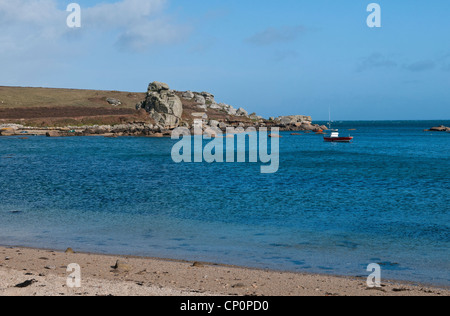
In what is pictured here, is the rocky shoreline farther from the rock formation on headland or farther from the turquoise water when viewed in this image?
the turquoise water

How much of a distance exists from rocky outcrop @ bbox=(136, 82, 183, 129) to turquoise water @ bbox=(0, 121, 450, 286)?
7751cm

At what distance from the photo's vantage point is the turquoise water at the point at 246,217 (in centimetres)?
1457

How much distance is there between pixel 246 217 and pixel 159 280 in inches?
393

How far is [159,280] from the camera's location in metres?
11.4

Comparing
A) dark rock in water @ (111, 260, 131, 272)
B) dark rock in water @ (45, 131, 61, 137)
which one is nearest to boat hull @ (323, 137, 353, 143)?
dark rock in water @ (45, 131, 61, 137)

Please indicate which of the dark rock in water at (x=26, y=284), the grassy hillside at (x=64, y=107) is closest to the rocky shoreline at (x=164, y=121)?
the grassy hillside at (x=64, y=107)

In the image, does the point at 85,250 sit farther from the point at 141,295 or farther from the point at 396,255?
the point at 396,255

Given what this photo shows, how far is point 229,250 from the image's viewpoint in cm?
1517

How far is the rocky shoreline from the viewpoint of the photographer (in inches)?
3974

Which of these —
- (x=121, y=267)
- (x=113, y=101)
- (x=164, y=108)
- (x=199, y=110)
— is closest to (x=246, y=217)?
(x=121, y=267)

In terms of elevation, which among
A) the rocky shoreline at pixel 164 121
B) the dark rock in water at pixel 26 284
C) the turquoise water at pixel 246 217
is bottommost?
the turquoise water at pixel 246 217

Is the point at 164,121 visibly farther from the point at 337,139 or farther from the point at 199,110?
the point at 337,139

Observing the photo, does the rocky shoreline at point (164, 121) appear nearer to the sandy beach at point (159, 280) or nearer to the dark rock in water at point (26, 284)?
the sandy beach at point (159, 280)

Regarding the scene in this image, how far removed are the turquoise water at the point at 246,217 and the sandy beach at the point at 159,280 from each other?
115 centimetres
